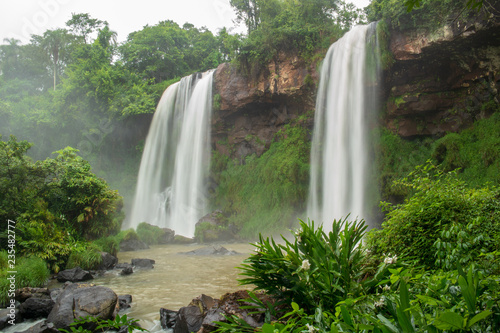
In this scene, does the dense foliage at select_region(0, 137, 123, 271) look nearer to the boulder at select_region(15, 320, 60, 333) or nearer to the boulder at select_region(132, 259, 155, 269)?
the boulder at select_region(132, 259, 155, 269)

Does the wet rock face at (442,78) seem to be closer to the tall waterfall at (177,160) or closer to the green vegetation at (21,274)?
the tall waterfall at (177,160)

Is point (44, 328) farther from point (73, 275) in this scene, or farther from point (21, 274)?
point (73, 275)

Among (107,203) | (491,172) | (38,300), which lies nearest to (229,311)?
(38,300)

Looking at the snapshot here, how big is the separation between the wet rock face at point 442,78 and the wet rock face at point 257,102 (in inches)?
172

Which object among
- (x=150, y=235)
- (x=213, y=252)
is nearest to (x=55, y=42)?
(x=150, y=235)

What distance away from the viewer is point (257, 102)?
20.6 meters

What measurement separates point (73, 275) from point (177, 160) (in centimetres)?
1488

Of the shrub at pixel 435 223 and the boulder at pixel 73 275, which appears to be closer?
the shrub at pixel 435 223

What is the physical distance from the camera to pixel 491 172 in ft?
A: 39.4

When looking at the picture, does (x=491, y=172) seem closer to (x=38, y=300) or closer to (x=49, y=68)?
(x=38, y=300)

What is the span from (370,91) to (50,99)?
29902 mm

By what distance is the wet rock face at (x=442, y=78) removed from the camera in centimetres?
1277

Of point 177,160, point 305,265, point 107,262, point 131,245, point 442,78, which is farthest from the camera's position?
point 177,160
